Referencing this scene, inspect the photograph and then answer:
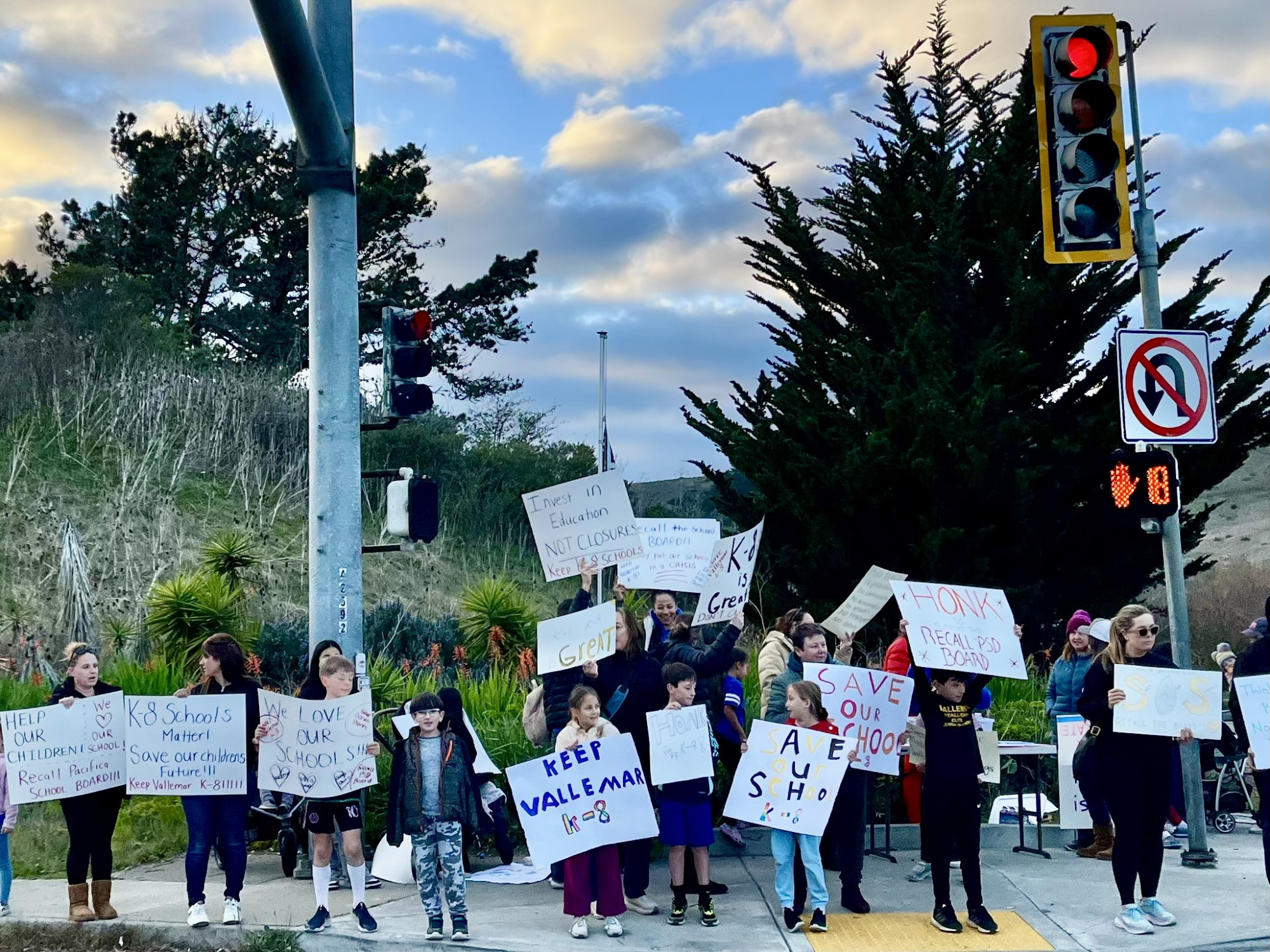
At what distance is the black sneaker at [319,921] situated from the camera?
27.7 feet

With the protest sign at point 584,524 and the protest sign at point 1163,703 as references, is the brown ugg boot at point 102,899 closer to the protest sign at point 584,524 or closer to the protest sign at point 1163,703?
the protest sign at point 584,524

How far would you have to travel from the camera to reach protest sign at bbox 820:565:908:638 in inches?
427

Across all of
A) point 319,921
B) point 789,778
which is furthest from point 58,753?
point 789,778

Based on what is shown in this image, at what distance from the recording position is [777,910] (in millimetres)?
9094

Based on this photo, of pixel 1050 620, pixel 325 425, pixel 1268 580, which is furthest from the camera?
pixel 1268 580

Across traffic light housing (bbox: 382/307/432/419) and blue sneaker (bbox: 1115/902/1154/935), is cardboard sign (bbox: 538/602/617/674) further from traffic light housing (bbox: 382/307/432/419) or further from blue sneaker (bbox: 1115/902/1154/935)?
blue sneaker (bbox: 1115/902/1154/935)

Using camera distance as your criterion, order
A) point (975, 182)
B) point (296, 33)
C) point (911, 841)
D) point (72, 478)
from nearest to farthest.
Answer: point (296, 33) < point (911, 841) < point (975, 182) < point (72, 478)

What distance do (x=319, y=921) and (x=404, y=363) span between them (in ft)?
13.1

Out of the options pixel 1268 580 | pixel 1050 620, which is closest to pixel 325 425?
pixel 1050 620

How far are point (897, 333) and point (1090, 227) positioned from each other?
8.38m

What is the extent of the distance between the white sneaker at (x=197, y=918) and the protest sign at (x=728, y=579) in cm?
421

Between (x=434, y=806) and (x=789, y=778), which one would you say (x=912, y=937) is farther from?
(x=434, y=806)

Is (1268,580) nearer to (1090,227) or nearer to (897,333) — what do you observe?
(897,333)

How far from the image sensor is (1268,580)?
127 feet
